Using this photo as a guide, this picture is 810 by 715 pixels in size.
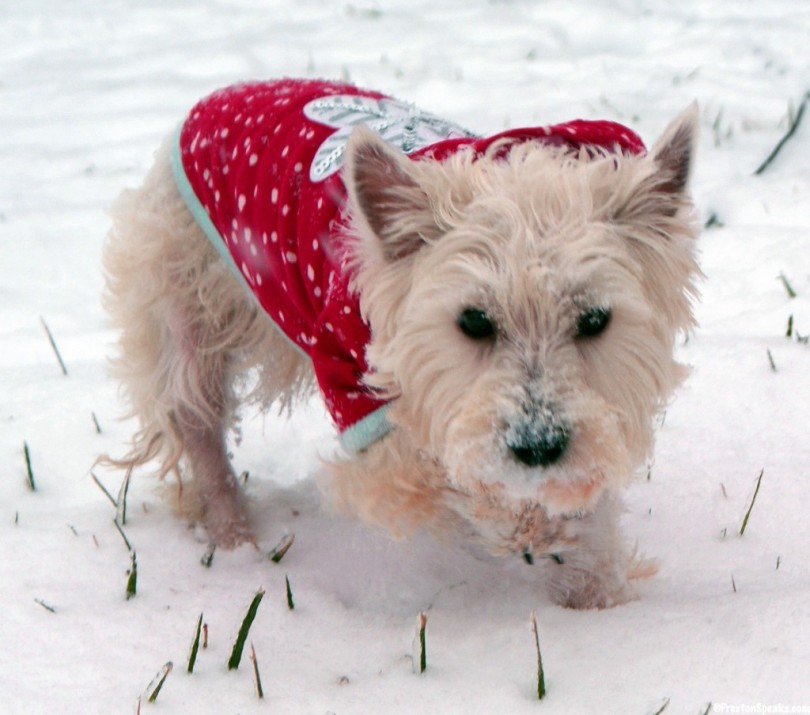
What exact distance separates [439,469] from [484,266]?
50 cm

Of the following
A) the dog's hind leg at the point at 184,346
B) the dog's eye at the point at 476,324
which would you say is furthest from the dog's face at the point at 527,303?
the dog's hind leg at the point at 184,346

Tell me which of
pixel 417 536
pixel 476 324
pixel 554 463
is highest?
pixel 476 324

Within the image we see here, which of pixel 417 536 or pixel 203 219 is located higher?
pixel 203 219

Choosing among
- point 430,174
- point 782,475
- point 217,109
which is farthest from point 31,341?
point 782,475

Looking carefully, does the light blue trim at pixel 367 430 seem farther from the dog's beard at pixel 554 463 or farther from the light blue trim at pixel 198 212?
the light blue trim at pixel 198 212

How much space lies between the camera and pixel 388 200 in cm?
215

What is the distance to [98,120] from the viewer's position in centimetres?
627

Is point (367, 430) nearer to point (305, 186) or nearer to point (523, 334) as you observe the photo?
point (523, 334)

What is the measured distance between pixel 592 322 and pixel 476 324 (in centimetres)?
21

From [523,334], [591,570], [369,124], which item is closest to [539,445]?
[523,334]

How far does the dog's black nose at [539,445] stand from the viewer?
1.86m

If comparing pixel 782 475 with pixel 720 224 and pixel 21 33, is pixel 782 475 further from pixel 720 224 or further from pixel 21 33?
pixel 21 33

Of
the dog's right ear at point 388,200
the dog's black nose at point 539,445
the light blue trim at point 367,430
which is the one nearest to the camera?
the dog's black nose at point 539,445

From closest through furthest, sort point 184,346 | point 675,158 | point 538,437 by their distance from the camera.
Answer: point 538,437
point 675,158
point 184,346
